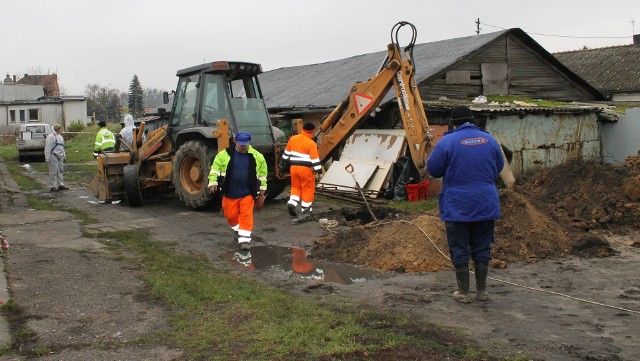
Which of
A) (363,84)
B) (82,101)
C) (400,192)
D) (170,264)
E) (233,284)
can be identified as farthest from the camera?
(82,101)

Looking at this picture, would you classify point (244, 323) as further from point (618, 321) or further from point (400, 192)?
point (400, 192)

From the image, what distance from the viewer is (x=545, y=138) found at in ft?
51.5

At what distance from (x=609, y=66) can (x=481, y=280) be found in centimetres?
2868

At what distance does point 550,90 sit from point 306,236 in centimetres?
1246

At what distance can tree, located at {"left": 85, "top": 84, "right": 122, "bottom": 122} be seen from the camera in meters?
67.9

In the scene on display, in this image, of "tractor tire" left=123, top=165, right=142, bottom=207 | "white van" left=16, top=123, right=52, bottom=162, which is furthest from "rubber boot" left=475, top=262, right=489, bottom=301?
"white van" left=16, top=123, right=52, bottom=162

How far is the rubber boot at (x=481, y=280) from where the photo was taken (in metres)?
5.99

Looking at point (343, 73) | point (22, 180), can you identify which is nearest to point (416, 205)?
point (343, 73)

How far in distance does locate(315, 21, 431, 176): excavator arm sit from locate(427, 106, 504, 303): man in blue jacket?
5.34 meters

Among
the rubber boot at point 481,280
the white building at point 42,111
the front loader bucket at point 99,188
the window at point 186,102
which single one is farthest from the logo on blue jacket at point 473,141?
the white building at point 42,111

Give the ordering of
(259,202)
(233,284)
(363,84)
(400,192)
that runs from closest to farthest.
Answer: (233,284) → (259,202) → (363,84) → (400,192)

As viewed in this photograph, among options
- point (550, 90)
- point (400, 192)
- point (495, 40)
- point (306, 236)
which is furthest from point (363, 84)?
point (550, 90)

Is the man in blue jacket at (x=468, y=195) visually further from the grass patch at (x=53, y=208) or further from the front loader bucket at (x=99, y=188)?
the front loader bucket at (x=99, y=188)

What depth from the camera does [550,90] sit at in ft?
62.8
